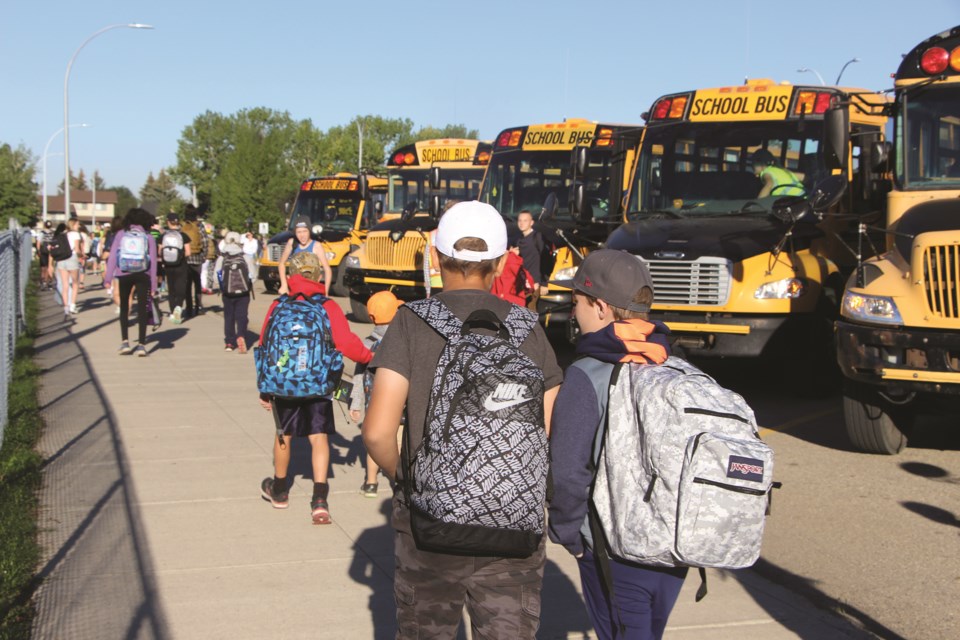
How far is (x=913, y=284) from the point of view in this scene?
291 inches

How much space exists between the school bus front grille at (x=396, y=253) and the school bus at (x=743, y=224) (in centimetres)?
595

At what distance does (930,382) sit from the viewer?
7148 millimetres

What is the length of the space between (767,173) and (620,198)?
6.07 ft

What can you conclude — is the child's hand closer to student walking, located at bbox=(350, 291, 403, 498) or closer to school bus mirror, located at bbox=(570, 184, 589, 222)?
student walking, located at bbox=(350, 291, 403, 498)

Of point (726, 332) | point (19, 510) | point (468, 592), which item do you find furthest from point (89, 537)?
point (726, 332)

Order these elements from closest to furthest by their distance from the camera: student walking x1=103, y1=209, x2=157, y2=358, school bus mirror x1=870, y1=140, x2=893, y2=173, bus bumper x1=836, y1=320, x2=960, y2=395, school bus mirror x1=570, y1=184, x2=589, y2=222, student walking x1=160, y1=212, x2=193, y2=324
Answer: bus bumper x1=836, y1=320, x2=960, y2=395, school bus mirror x1=870, y1=140, x2=893, y2=173, school bus mirror x1=570, y1=184, x2=589, y2=222, student walking x1=103, y1=209, x2=157, y2=358, student walking x1=160, y1=212, x2=193, y2=324

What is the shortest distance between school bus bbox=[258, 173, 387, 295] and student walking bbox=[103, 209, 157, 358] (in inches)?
381

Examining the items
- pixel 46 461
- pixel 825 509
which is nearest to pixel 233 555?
pixel 46 461

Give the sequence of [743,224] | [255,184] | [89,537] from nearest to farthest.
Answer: [89,537] → [743,224] → [255,184]

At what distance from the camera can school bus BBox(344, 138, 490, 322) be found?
16589 mm

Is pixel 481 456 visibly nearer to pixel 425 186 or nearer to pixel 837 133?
pixel 837 133

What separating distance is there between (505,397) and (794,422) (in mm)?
7185

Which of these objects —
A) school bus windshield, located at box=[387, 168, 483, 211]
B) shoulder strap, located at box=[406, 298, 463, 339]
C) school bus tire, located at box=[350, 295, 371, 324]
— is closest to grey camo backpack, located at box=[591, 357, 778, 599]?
shoulder strap, located at box=[406, 298, 463, 339]

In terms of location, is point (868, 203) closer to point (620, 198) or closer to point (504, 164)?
point (620, 198)
